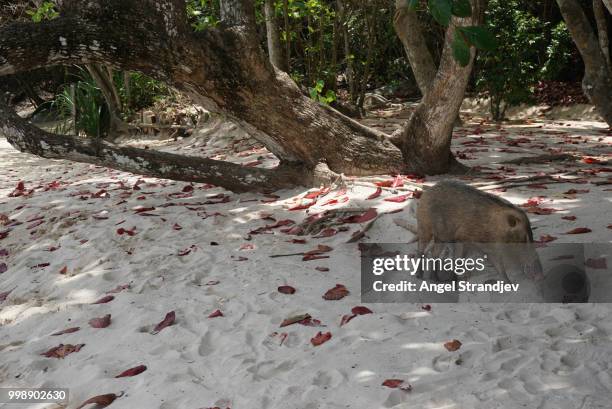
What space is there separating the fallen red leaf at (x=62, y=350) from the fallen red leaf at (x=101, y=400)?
0.56 meters

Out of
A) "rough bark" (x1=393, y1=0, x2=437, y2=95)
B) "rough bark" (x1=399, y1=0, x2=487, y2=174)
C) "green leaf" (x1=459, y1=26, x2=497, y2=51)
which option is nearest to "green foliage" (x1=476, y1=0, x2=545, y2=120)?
"rough bark" (x1=393, y1=0, x2=437, y2=95)

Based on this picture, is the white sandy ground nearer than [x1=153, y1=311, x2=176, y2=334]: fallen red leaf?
Yes

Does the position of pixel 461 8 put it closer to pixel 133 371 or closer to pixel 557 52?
A: pixel 133 371

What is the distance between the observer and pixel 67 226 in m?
5.50

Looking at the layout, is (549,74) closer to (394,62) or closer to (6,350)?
(394,62)

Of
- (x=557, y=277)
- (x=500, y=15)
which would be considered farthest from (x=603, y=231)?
(x=500, y=15)

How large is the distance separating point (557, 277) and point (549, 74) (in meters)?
8.69

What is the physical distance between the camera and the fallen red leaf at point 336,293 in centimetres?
351

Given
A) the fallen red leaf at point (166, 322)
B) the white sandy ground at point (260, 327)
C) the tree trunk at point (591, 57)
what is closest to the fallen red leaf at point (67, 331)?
the white sandy ground at point (260, 327)

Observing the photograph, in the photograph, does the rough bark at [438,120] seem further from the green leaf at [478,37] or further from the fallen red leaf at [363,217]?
the green leaf at [478,37]

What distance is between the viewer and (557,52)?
1076cm

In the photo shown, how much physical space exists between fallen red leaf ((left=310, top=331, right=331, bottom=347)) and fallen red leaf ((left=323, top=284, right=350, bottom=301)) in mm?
432

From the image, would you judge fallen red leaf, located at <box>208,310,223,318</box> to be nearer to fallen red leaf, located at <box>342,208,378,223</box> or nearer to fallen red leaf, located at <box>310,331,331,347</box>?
fallen red leaf, located at <box>310,331,331,347</box>

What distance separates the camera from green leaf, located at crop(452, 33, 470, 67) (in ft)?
5.38
